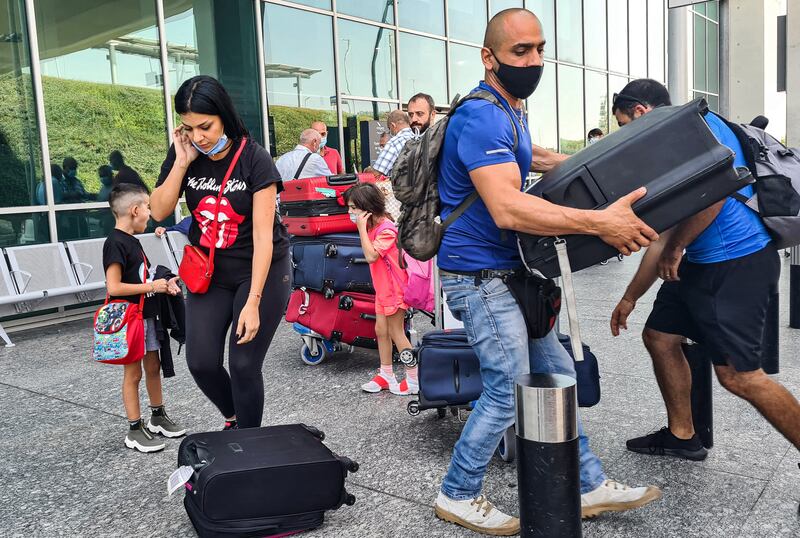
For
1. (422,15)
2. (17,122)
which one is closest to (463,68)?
(422,15)

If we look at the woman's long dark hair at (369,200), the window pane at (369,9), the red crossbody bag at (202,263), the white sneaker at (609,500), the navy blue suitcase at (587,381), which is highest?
the window pane at (369,9)

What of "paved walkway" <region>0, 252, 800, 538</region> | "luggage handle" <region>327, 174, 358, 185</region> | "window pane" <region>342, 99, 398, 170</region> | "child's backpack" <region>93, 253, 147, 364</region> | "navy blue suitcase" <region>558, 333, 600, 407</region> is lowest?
"paved walkway" <region>0, 252, 800, 538</region>

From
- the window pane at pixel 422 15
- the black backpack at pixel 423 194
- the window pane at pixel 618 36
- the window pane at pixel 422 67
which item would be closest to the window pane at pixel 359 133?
the window pane at pixel 422 67

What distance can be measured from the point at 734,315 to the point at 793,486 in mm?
871

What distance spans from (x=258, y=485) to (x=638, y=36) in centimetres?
2159

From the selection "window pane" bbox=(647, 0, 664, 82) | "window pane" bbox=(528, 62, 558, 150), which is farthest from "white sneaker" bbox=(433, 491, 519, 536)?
"window pane" bbox=(647, 0, 664, 82)

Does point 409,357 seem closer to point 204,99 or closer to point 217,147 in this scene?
point 217,147

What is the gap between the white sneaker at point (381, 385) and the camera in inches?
188

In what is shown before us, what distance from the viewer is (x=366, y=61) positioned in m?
12.2

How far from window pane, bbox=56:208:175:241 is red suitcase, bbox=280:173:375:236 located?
12.5 feet

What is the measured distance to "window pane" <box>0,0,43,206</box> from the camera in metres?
7.96

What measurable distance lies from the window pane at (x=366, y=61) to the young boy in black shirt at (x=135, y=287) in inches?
317

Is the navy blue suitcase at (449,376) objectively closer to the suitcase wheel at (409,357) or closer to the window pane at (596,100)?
the suitcase wheel at (409,357)

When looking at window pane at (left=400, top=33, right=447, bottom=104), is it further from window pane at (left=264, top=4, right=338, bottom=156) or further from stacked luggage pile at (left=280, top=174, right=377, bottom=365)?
stacked luggage pile at (left=280, top=174, right=377, bottom=365)
